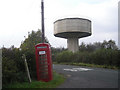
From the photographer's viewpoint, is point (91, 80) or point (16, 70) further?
point (91, 80)

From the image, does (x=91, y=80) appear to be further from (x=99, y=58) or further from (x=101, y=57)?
(x=99, y=58)

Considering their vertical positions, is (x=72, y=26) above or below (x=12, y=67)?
above

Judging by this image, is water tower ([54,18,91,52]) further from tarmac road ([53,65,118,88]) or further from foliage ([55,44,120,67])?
tarmac road ([53,65,118,88])

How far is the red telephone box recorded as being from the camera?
8.66 m

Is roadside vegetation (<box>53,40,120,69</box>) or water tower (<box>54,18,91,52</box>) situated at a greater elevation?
water tower (<box>54,18,91,52</box>)

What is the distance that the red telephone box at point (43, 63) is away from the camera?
8664mm

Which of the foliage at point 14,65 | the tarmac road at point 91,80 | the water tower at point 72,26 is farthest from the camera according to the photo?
the water tower at point 72,26

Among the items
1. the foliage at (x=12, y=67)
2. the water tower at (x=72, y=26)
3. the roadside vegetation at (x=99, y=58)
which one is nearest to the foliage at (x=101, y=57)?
the roadside vegetation at (x=99, y=58)

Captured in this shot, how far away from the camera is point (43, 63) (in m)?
8.76

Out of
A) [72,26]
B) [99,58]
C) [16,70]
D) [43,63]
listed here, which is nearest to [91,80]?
[43,63]

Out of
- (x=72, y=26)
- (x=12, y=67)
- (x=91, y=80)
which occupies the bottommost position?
(x=91, y=80)

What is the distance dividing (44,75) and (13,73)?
7.36ft

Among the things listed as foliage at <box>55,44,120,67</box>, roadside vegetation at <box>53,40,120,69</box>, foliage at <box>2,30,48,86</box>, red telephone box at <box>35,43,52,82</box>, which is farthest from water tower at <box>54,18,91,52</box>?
red telephone box at <box>35,43,52,82</box>

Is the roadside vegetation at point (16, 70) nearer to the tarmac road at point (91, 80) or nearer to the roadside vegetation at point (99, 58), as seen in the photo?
the tarmac road at point (91, 80)
